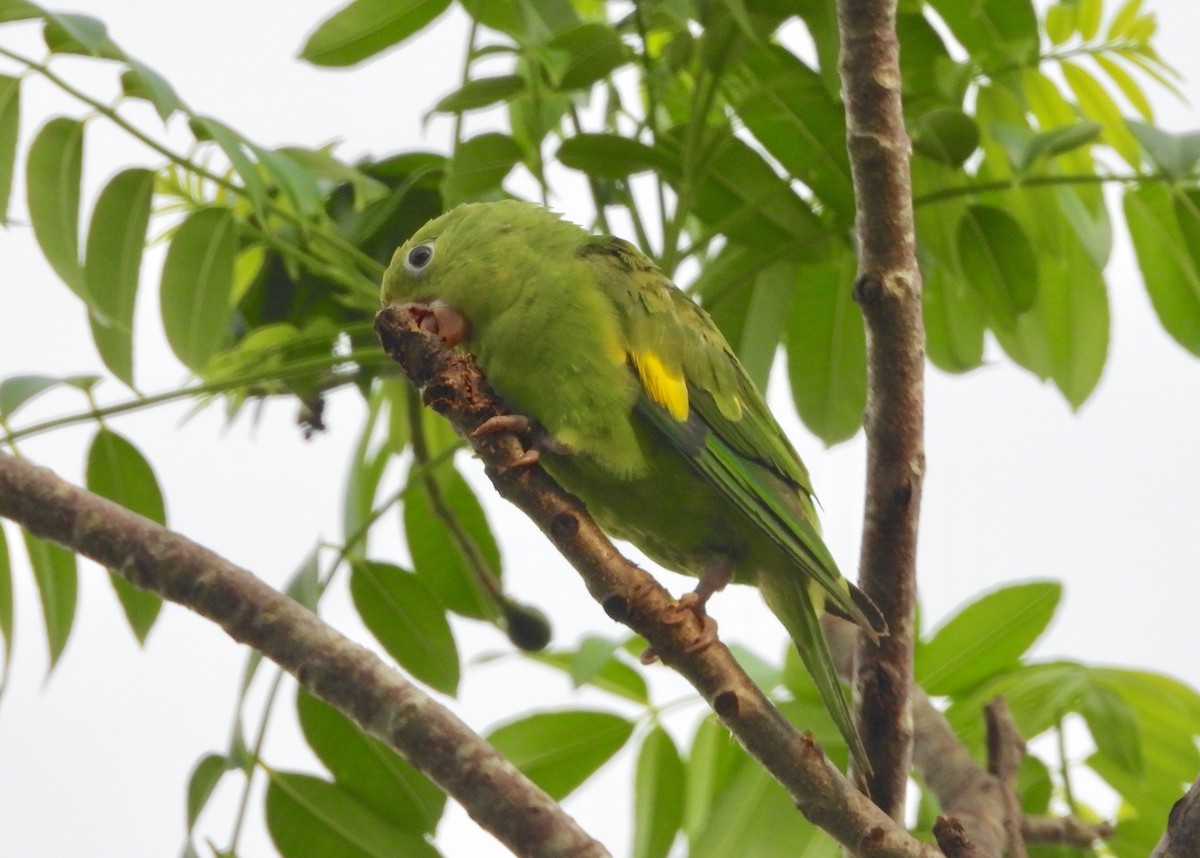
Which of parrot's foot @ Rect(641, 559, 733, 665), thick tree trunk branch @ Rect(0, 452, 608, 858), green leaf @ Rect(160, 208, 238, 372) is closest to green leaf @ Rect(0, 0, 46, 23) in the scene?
green leaf @ Rect(160, 208, 238, 372)

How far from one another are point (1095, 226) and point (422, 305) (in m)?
1.27

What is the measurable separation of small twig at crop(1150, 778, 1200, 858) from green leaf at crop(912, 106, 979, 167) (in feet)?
3.78

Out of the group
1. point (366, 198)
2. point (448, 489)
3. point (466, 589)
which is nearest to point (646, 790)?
point (466, 589)

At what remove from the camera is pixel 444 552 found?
2682 millimetres

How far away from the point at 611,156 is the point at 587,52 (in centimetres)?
19

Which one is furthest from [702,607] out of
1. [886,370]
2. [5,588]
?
[5,588]

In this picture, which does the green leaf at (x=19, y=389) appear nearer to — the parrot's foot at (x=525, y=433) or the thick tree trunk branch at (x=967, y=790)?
the parrot's foot at (x=525, y=433)

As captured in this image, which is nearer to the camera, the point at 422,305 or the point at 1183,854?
the point at 1183,854

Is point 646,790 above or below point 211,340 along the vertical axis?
below

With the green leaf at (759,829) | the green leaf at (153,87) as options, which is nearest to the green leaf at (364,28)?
the green leaf at (153,87)

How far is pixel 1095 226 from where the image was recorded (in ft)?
7.78

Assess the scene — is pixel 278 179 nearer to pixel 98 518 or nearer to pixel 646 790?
pixel 98 518

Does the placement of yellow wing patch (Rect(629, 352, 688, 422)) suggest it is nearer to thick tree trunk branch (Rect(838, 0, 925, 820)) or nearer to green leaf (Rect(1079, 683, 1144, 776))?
thick tree trunk branch (Rect(838, 0, 925, 820))

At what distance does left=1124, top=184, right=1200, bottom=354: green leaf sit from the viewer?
242cm
